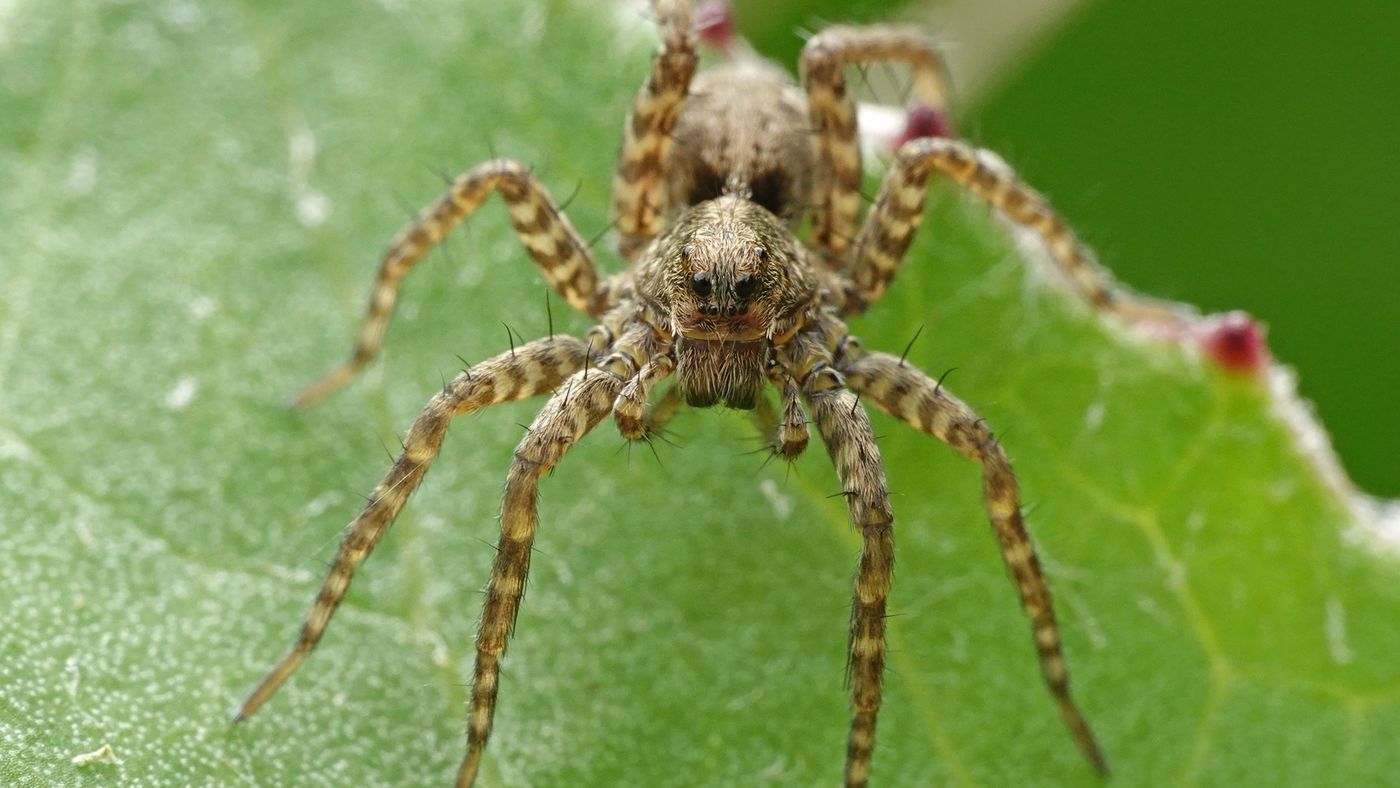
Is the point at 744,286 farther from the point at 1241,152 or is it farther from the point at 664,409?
the point at 1241,152

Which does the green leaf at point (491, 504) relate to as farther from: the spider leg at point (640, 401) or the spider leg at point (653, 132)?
the spider leg at point (640, 401)

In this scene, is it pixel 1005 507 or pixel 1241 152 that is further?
pixel 1241 152

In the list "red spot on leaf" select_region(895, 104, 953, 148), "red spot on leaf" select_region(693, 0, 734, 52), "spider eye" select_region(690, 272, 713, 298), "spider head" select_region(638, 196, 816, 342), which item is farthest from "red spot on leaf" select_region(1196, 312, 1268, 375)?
"red spot on leaf" select_region(693, 0, 734, 52)

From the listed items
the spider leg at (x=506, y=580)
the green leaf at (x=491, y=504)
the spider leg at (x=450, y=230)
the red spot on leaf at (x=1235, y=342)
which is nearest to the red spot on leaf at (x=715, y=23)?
the green leaf at (x=491, y=504)

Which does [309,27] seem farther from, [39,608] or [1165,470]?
[1165,470]

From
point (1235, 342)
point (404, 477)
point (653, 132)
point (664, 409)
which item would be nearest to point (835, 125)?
point (653, 132)
